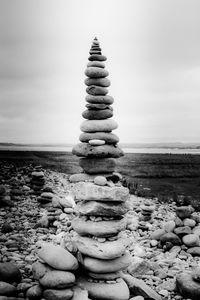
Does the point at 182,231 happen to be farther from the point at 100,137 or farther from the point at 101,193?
the point at 100,137

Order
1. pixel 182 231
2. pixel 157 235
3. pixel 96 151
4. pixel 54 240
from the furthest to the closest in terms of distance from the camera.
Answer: pixel 157 235 → pixel 182 231 → pixel 54 240 → pixel 96 151

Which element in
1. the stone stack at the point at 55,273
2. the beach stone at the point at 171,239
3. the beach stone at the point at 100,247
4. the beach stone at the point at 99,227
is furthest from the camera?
the beach stone at the point at 171,239

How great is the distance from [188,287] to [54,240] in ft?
14.4

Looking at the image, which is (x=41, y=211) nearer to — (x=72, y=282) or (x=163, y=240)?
(x=163, y=240)

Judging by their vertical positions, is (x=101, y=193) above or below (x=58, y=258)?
above

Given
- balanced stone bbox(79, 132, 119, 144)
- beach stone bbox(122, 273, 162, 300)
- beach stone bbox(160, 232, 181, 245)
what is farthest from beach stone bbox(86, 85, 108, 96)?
beach stone bbox(160, 232, 181, 245)

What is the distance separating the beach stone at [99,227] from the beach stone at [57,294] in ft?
4.49

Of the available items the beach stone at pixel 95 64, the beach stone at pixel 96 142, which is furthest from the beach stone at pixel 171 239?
the beach stone at pixel 95 64

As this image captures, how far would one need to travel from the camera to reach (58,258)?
688 cm

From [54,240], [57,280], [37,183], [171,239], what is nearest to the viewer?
[57,280]

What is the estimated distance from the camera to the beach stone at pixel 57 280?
650 cm

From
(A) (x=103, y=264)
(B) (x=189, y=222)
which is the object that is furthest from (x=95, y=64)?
(B) (x=189, y=222)

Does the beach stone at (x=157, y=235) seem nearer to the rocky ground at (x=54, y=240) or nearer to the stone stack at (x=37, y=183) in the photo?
the rocky ground at (x=54, y=240)

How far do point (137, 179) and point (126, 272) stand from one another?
19.2 m
